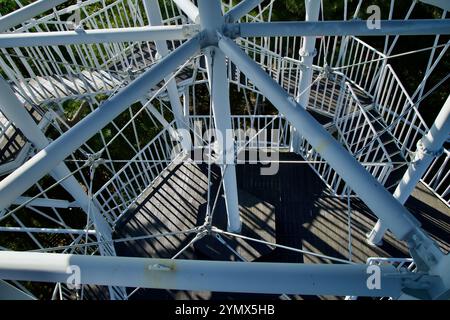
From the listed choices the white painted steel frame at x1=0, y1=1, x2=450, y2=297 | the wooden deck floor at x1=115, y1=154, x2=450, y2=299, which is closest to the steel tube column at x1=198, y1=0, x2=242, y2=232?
the white painted steel frame at x1=0, y1=1, x2=450, y2=297

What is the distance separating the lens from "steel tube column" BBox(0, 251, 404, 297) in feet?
6.98

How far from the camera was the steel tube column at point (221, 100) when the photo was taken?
3.66m

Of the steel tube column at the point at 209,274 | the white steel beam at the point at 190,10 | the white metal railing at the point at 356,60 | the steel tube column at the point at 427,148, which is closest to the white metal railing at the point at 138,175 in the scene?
the white steel beam at the point at 190,10

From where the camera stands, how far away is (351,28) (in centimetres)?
357

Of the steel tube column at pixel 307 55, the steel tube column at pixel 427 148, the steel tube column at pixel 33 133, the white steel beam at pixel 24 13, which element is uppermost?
the steel tube column at pixel 307 55

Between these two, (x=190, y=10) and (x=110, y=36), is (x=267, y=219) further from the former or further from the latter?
(x=110, y=36)

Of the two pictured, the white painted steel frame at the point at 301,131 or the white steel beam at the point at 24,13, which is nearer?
the white painted steel frame at the point at 301,131

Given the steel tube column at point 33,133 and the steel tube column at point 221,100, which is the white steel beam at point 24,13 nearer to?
the steel tube column at point 33,133

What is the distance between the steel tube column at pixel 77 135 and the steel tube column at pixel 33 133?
4.67 ft

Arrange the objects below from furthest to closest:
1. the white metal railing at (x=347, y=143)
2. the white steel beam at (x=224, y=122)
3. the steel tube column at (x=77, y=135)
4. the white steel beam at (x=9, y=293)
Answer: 1. the white metal railing at (x=347, y=143)
2. the white steel beam at (x=224, y=122)
3. the steel tube column at (x=77, y=135)
4. the white steel beam at (x=9, y=293)

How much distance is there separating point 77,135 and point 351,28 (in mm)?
2572

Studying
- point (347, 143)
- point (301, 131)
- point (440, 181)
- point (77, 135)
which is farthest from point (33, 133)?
point (440, 181)

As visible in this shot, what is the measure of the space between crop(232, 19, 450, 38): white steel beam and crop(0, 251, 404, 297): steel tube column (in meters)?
2.26

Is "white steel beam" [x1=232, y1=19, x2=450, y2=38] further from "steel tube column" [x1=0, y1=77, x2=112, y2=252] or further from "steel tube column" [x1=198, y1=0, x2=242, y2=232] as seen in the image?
"steel tube column" [x1=0, y1=77, x2=112, y2=252]
